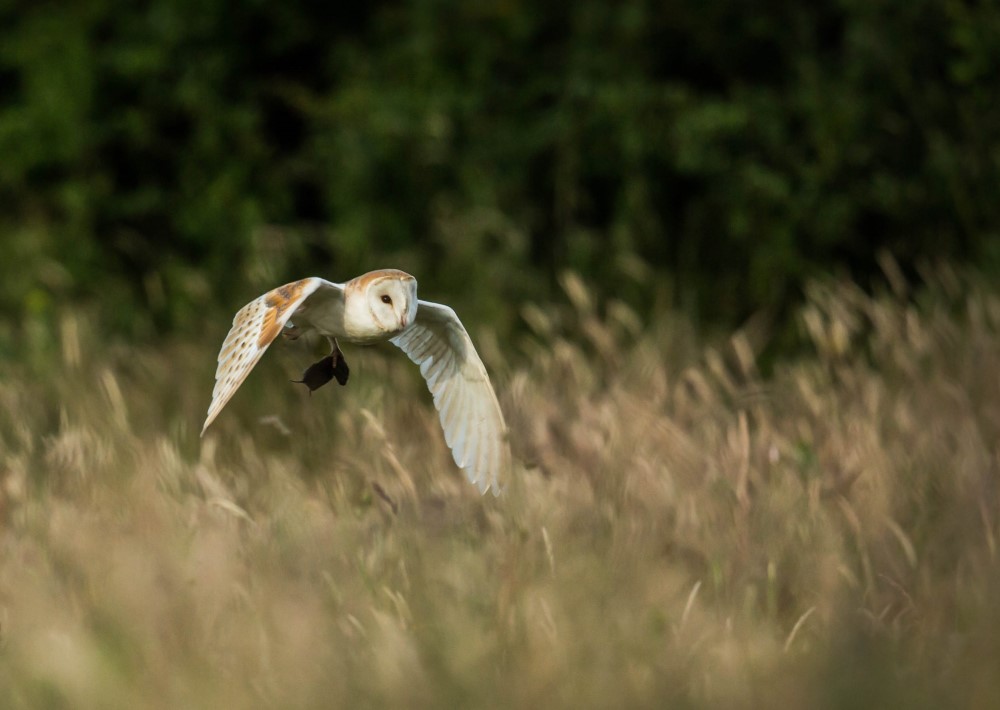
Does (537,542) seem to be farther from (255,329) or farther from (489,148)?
(489,148)

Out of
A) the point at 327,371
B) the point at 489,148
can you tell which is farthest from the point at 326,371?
the point at 489,148

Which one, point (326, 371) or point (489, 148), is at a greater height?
point (489, 148)

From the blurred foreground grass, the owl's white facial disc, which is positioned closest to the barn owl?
the owl's white facial disc

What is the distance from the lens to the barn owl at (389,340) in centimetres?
248

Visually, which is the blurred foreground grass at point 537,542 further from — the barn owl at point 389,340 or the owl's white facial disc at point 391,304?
the owl's white facial disc at point 391,304

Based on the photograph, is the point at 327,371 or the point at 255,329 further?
the point at 327,371

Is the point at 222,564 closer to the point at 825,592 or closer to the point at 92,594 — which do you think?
the point at 92,594

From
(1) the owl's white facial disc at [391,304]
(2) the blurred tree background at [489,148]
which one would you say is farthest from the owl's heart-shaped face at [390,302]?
(2) the blurred tree background at [489,148]

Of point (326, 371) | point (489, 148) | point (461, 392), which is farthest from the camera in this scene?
point (489, 148)

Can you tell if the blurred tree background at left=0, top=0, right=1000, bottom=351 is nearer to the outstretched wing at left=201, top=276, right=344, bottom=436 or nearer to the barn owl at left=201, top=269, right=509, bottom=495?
the barn owl at left=201, top=269, right=509, bottom=495

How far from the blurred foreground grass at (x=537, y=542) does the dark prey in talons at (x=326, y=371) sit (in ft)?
0.36

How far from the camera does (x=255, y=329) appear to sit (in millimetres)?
2508

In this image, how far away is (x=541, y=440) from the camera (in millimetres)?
3764

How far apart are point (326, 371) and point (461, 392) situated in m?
0.40
